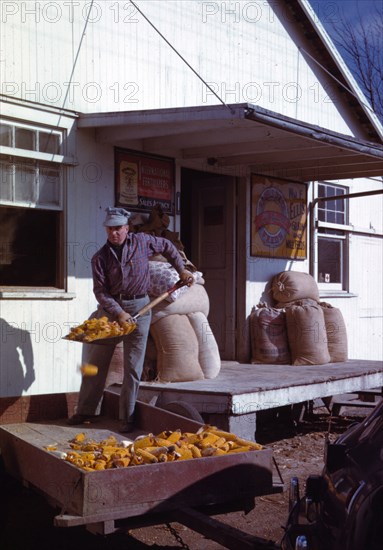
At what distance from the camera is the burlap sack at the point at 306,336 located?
10781 mm

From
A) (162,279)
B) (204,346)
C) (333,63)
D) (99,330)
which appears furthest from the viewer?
(333,63)

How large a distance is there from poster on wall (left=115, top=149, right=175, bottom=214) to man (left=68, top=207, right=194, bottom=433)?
1.71m

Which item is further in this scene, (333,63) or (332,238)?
(332,238)

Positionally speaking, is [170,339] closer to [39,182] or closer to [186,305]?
[186,305]

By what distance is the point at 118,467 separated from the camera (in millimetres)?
5082

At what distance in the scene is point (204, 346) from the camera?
917 cm

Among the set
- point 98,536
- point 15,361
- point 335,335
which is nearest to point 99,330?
point 15,361

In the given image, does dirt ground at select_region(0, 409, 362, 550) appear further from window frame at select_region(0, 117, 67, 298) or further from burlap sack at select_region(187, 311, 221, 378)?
window frame at select_region(0, 117, 67, 298)

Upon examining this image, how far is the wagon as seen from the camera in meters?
4.64

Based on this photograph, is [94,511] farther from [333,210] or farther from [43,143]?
[333,210]

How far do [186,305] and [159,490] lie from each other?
422 cm

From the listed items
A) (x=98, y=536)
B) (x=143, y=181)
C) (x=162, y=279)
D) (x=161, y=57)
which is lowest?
(x=98, y=536)

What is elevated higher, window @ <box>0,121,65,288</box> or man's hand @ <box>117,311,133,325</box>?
window @ <box>0,121,65,288</box>

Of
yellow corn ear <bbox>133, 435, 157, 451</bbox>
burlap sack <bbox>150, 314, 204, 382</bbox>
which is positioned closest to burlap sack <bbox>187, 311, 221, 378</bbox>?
burlap sack <bbox>150, 314, 204, 382</bbox>
